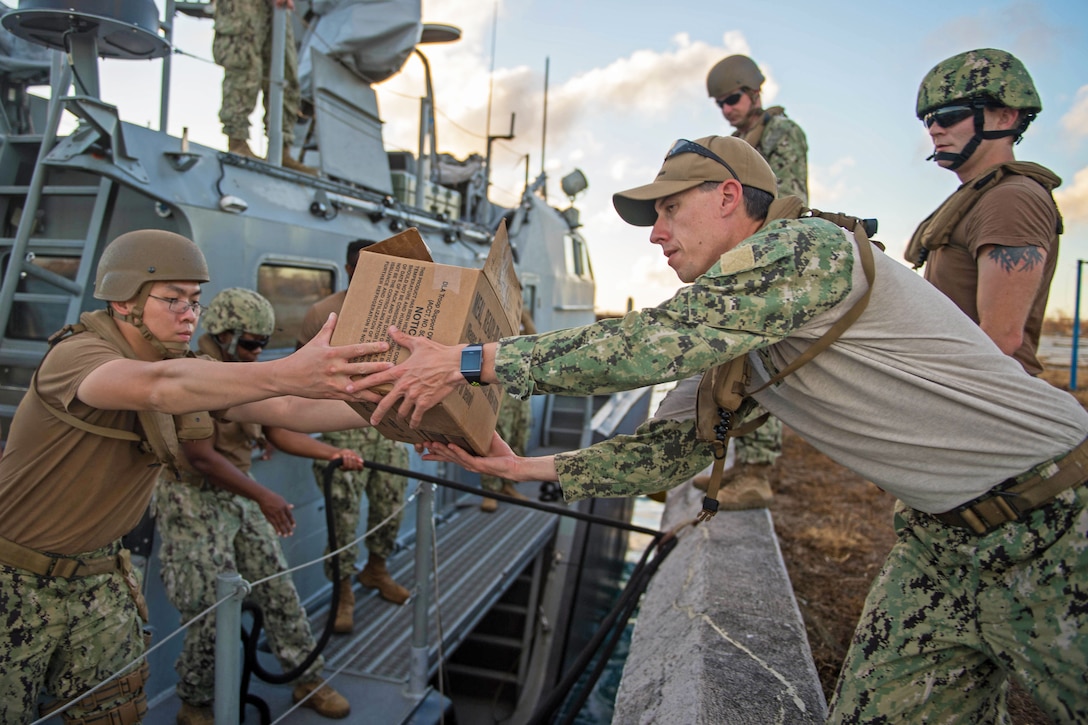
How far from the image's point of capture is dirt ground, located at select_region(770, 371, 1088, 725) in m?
3.38

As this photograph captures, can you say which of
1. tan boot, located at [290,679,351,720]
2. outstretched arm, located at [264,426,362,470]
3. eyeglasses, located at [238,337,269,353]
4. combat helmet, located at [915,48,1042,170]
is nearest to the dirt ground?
combat helmet, located at [915,48,1042,170]

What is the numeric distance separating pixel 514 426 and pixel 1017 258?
6700 millimetres

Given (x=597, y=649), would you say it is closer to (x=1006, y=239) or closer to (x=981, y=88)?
(x=1006, y=239)

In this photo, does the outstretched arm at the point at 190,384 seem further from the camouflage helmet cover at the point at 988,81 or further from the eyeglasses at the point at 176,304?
the camouflage helmet cover at the point at 988,81

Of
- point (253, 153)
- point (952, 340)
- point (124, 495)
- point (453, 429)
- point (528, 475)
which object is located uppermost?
point (253, 153)

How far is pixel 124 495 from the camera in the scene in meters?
2.43

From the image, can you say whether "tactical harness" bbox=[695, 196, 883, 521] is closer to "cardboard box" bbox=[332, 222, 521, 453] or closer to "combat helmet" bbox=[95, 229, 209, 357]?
"cardboard box" bbox=[332, 222, 521, 453]

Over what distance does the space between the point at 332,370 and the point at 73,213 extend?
130 inches

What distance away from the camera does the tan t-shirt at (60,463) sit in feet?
7.28

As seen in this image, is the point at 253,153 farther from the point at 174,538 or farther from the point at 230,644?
the point at 230,644

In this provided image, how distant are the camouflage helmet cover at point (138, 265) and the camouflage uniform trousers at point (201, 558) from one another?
1.30 m

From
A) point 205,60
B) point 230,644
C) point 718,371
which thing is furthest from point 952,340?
point 205,60

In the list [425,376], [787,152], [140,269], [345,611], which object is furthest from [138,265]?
[787,152]

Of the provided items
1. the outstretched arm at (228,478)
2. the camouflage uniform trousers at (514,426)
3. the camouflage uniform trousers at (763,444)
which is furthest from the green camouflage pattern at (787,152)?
the camouflage uniform trousers at (514,426)
